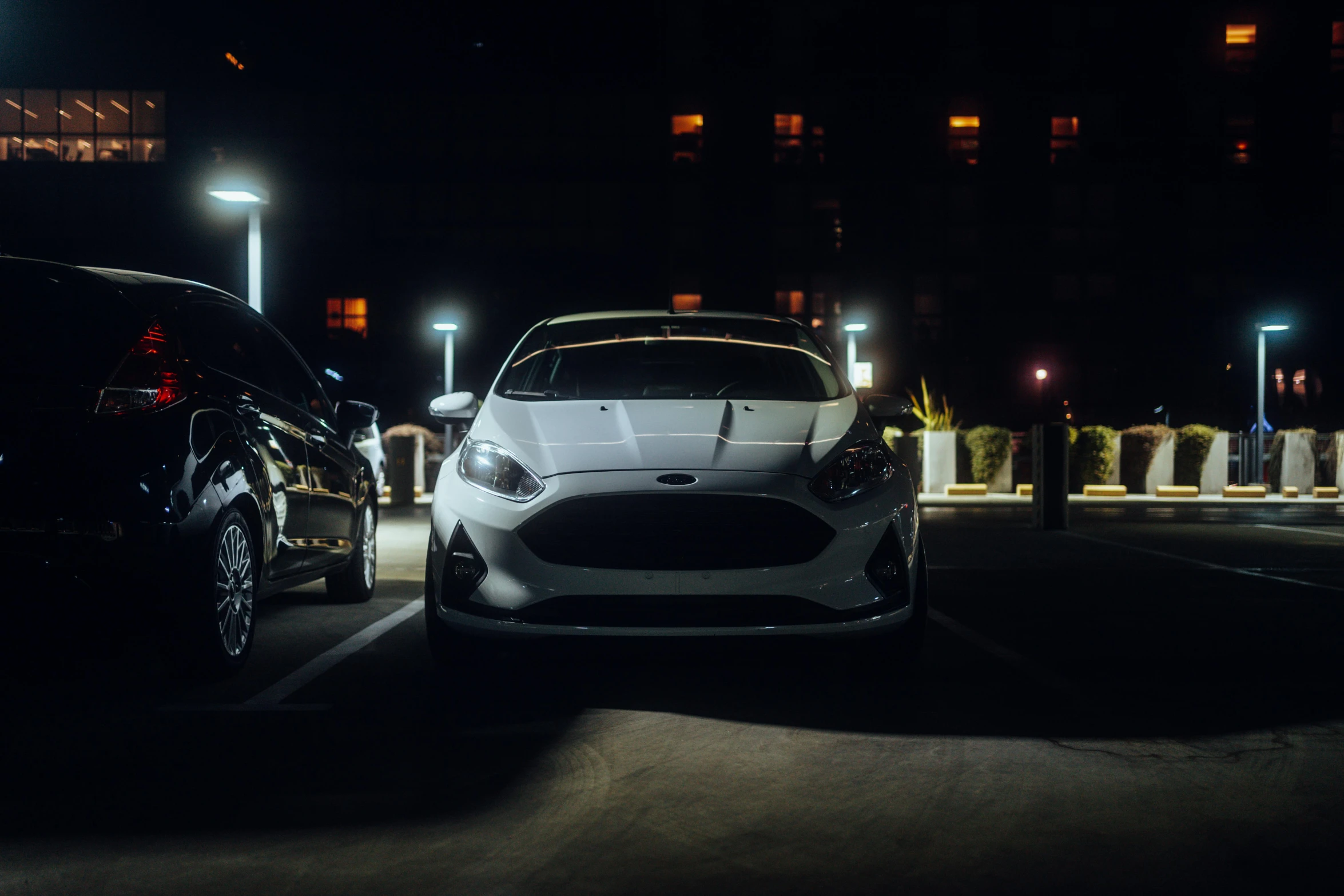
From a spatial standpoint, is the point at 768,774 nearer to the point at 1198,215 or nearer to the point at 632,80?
the point at 632,80

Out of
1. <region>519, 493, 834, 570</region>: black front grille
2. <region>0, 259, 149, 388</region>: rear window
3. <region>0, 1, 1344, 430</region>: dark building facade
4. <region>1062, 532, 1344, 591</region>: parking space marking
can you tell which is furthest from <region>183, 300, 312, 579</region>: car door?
<region>0, 1, 1344, 430</region>: dark building facade

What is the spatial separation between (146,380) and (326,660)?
71.6 inches

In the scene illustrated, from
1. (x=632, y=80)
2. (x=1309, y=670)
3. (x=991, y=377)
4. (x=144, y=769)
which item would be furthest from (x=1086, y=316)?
(x=144, y=769)

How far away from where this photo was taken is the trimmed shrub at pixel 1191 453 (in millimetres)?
26891

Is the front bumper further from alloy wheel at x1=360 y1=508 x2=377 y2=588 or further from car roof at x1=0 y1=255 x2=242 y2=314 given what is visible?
alloy wheel at x1=360 y1=508 x2=377 y2=588

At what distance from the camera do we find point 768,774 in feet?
14.4

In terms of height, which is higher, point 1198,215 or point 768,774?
point 1198,215

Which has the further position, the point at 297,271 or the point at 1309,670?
the point at 297,271

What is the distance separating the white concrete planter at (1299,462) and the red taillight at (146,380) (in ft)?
87.4

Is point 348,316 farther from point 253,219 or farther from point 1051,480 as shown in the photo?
point 1051,480

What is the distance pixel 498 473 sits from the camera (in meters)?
5.64

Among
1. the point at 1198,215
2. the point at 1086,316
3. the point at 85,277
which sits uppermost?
the point at 1198,215

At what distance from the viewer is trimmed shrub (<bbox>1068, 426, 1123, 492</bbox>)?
26547mm

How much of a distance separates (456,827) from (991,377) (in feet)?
148
